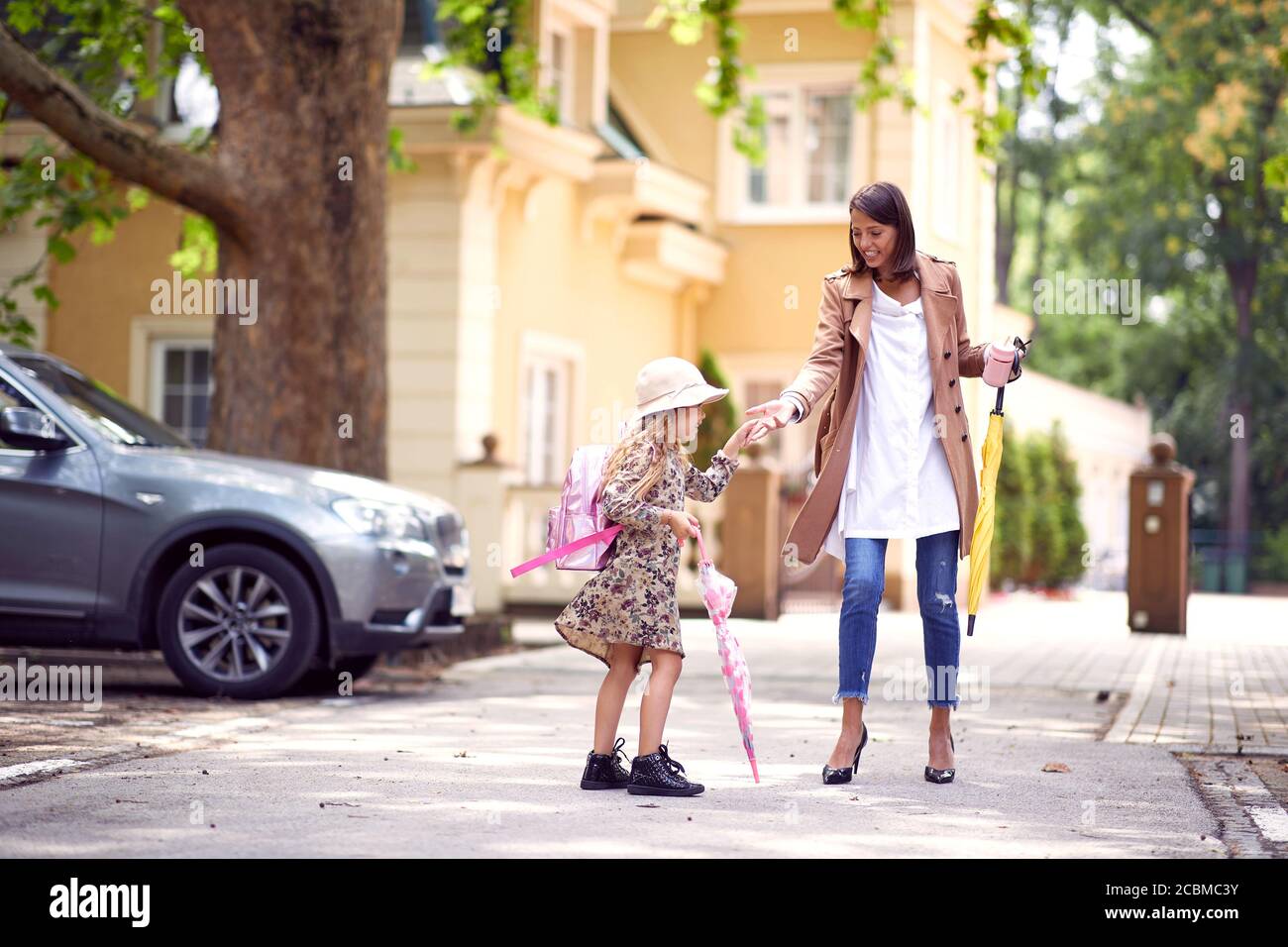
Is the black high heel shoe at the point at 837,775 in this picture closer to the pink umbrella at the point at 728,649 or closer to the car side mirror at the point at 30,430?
the pink umbrella at the point at 728,649

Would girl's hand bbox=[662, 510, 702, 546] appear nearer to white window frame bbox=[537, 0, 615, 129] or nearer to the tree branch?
the tree branch

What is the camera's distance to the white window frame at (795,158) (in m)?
23.4

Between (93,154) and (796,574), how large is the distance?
1217 centimetres

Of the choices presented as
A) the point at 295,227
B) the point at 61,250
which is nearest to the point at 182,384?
the point at 61,250

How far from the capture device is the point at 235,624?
9.95 m

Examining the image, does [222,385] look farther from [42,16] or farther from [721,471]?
[721,471]

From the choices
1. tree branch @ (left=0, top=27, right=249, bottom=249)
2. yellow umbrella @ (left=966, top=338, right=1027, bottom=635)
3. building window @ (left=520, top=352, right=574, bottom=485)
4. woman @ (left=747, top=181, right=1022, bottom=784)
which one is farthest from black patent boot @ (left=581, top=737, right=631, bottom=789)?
building window @ (left=520, top=352, right=574, bottom=485)

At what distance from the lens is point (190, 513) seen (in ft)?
32.3

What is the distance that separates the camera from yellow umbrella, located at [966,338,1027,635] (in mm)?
7035

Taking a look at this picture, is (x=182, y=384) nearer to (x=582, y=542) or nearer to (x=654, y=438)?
(x=582, y=542)

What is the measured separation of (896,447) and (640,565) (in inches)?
42.4

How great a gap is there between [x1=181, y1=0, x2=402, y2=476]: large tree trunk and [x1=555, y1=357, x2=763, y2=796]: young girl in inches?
212

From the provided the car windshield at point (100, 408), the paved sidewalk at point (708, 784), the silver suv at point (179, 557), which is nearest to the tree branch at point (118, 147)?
the car windshield at point (100, 408)
